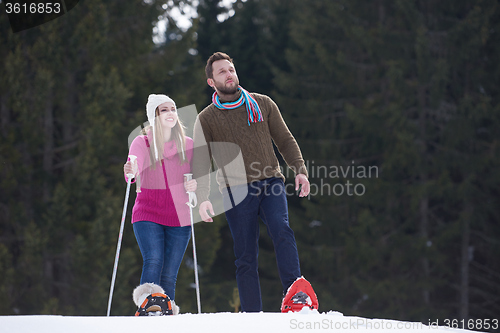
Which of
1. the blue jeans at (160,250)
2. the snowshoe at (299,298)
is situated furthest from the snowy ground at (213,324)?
the blue jeans at (160,250)

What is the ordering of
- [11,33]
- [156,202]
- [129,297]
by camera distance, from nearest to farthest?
[156,202] < [11,33] < [129,297]

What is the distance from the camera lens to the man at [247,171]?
4062 mm

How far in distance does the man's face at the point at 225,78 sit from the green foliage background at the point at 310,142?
400 inches

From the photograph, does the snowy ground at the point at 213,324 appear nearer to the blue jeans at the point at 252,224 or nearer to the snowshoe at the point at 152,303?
the snowshoe at the point at 152,303

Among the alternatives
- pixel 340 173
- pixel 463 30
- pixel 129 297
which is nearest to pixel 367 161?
Result: pixel 340 173

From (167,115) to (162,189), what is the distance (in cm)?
54

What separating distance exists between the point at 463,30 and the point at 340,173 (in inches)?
209

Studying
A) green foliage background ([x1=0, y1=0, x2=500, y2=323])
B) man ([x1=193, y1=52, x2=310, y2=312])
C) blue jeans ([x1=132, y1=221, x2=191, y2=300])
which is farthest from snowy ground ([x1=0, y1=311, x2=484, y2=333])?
green foliage background ([x1=0, y1=0, x2=500, y2=323])

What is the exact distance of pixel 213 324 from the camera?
3006mm

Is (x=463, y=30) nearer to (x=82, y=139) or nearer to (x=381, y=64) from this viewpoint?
(x=381, y=64)

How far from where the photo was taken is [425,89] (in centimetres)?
1808

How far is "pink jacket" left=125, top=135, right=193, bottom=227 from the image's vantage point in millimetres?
4262

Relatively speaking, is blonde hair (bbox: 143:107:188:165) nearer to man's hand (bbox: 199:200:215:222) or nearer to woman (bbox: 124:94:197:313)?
woman (bbox: 124:94:197:313)

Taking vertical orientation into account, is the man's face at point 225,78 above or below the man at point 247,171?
above
